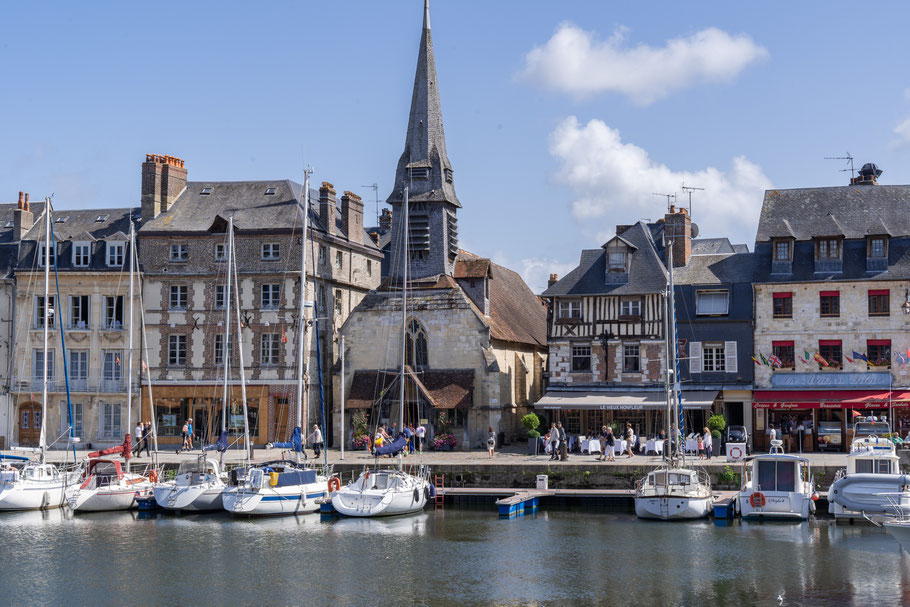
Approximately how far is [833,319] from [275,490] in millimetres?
20070

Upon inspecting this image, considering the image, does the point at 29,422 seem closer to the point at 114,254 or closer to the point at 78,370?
the point at 78,370

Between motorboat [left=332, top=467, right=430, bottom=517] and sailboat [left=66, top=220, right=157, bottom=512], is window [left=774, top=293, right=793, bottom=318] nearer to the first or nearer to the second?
motorboat [left=332, top=467, right=430, bottom=517]

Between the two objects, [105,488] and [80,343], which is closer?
[105,488]

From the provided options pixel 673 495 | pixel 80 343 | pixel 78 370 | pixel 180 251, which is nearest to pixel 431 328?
pixel 180 251

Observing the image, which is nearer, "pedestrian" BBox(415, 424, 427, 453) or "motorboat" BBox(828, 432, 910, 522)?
"motorboat" BBox(828, 432, 910, 522)

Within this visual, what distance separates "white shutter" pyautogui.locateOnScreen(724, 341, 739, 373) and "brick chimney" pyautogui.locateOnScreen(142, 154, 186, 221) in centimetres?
2290

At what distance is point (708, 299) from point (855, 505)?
13.4m

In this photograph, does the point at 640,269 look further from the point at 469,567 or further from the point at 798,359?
the point at 469,567

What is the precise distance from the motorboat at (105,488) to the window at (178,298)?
1014 centimetres

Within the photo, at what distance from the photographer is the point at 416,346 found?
42.3 meters

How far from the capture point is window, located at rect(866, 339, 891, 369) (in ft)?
→ 123

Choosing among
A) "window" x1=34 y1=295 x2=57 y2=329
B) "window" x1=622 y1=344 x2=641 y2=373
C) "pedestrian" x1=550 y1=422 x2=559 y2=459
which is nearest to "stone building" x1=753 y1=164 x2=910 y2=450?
"window" x1=622 y1=344 x2=641 y2=373

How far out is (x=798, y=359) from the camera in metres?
38.5

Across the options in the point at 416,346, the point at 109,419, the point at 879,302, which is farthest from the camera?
the point at 109,419
